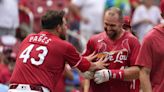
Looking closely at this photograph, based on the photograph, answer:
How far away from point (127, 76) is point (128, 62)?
0.89 ft

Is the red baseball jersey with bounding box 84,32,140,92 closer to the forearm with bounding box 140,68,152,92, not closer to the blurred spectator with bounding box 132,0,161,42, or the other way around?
the forearm with bounding box 140,68,152,92

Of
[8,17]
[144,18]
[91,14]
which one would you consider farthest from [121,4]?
[8,17]

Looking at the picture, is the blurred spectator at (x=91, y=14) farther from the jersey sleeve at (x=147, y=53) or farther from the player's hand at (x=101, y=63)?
the jersey sleeve at (x=147, y=53)

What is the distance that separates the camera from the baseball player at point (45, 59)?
9641mm

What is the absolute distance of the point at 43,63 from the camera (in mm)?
9664

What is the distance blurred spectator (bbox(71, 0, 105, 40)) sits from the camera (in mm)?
17609

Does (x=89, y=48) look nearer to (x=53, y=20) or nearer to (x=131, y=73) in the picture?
(x=131, y=73)

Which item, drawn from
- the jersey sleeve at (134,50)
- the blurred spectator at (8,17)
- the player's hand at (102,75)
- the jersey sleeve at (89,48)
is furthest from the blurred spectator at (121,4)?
the player's hand at (102,75)

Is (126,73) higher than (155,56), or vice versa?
(155,56)

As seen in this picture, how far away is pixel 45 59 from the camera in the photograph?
31.8 feet

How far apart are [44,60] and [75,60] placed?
17.4 inches

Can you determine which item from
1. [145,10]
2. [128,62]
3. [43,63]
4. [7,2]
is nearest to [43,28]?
[43,63]

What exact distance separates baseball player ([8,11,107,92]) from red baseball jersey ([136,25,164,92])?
1.04 meters

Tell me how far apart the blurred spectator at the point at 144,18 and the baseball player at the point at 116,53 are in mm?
6869
